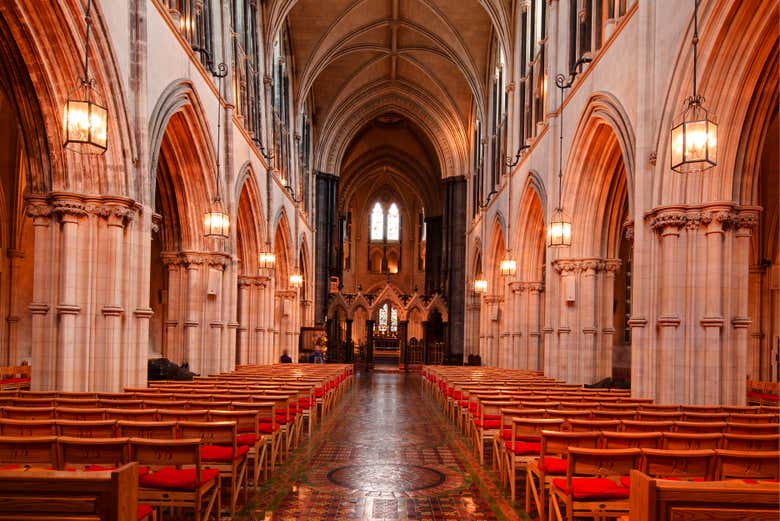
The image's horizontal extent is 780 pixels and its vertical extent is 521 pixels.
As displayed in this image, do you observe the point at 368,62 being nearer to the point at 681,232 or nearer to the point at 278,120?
the point at 278,120

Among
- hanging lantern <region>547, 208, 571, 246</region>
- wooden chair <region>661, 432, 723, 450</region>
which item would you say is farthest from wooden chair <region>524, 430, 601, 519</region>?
hanging lantern <region>547, 208, 571, 246</region>

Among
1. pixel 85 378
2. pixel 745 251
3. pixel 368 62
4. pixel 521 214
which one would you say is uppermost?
pixel 368 62

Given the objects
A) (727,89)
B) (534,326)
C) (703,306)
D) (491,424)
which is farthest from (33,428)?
(534,326)

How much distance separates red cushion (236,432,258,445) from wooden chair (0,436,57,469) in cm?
240

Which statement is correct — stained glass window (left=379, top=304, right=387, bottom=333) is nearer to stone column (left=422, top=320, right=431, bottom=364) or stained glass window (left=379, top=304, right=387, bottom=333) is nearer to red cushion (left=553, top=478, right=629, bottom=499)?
stone column (left=422, top=320, right=431, bottom=364)

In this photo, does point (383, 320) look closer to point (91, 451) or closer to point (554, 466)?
point (554, 466)

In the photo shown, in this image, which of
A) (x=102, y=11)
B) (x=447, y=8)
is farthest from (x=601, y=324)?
(x=447, y=8)

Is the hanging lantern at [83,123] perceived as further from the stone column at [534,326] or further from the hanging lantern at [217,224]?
the stone column at [534,326]

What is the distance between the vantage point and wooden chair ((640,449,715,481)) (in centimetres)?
486

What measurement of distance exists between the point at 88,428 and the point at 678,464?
4980 mm

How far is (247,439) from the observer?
727 centimetres

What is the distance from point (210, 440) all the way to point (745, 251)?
29.3ft

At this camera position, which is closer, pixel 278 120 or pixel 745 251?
pixel 745 251

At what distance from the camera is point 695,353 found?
1059 cm
